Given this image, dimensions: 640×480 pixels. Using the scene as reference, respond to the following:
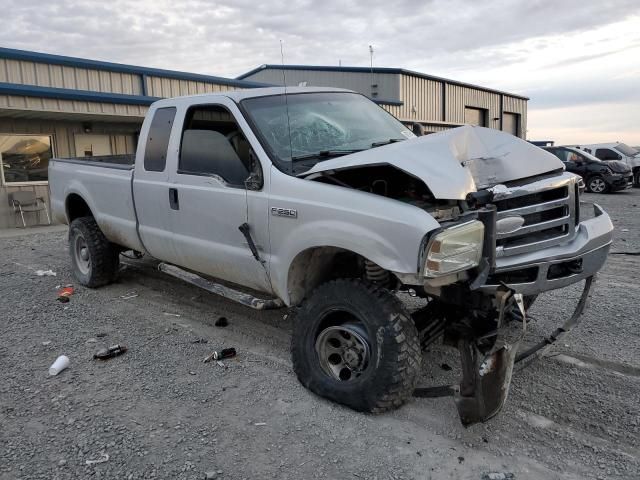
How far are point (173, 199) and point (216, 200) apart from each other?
0.66 meters

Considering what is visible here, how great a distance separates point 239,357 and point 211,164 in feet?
5.28

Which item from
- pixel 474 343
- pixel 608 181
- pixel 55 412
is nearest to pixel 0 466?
pixel 55 412

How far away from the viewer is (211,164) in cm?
438

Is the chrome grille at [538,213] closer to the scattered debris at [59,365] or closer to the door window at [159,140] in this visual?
the door window at [159,140]

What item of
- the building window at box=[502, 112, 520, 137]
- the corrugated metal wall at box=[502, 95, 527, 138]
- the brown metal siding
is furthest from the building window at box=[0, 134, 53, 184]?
the building window at box=[502, 112, 520, 137]

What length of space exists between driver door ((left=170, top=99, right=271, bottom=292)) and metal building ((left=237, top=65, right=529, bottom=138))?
15.1 m

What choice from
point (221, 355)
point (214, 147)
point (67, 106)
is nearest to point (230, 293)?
point (221, 355)

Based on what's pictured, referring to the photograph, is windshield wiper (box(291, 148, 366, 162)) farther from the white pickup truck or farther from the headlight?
the headlight

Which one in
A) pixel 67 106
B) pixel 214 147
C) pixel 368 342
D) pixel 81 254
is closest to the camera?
pixel 368 342

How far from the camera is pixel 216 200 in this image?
4.25 m

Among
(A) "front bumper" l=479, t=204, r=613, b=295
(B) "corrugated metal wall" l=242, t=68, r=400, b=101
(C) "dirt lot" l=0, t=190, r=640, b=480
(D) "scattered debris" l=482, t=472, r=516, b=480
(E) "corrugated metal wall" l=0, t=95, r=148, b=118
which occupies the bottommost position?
(D) "scattered debris" l=482, t=472, r=516, b=480

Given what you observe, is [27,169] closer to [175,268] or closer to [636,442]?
[175,268]

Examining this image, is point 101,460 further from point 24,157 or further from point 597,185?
point 597,185

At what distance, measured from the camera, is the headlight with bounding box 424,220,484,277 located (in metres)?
2.91
